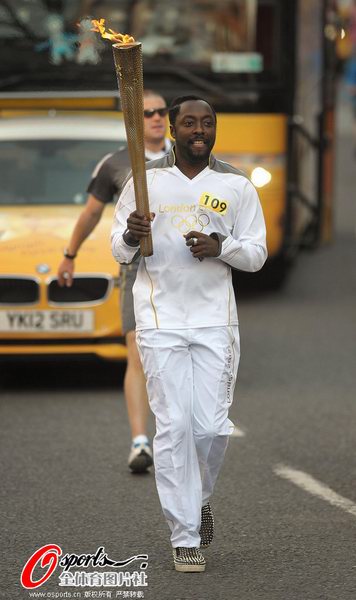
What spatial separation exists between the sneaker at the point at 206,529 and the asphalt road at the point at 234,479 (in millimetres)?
74

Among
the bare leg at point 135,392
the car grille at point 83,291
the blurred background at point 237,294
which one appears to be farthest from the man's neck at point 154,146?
the car grille at point 83,291

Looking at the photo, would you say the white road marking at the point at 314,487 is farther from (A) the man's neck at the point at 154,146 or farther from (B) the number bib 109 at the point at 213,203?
(A) the man's neck at the point at 154,146

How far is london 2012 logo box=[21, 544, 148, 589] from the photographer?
5.81 metres

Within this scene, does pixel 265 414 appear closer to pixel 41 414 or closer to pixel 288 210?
pixel 41 414

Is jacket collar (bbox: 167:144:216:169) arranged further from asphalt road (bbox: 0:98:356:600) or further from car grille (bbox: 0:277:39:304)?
car grille (bbox: 0:277:39:304)

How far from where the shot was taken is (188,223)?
6.02 meters

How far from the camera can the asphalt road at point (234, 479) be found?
594cm


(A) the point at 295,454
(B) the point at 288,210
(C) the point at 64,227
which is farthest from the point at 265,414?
(B) the point at 288,210

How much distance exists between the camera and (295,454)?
27.3 ft

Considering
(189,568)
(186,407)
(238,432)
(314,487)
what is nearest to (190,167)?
(186,407)

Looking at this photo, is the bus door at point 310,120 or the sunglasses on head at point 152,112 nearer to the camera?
the sunglasses on head at point 152,112

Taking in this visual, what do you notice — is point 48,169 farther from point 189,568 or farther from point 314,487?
point 189,568

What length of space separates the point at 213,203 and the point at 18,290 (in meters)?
4.22

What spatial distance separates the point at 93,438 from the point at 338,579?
309 centimetres
